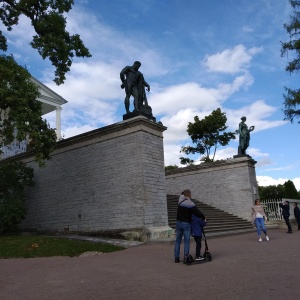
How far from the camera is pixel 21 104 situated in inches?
443

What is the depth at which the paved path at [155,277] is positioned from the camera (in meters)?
4.89

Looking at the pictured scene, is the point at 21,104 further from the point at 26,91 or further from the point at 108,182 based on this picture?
the point at 108,182

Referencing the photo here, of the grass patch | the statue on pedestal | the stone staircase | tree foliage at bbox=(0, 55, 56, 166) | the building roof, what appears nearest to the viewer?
the grass patch

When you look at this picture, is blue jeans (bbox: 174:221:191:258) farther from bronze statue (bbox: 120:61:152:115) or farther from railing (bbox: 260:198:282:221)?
railing (bbox: 260:198:282:221)

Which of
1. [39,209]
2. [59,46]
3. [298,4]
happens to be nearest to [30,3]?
[59,46]

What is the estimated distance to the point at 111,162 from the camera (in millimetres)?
13703

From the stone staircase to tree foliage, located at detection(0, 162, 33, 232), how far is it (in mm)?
6290

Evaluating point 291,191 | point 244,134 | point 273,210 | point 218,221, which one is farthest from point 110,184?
point 291,191

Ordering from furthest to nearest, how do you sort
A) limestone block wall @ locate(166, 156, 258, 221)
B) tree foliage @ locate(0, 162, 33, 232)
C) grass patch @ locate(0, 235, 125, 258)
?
1. limestone block wall @ locate(166, 156, 258, 221)
2. tree foliage @ locate(0, 162, 33, 232)
3. grass patch @ locate(0, 235, 125, 258)

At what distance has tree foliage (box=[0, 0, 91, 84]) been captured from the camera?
13.2m

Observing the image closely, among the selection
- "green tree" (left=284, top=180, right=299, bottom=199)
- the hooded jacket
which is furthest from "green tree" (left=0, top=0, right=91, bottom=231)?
"green tree" (left=284, top=180, right=299, bottom=199)

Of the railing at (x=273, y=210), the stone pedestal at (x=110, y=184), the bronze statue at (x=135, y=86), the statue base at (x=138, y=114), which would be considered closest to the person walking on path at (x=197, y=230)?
the stone pedestal at (x=110, y=184)

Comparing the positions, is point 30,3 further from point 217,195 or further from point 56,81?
point 217,195

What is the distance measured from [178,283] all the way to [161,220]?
7400 mm
